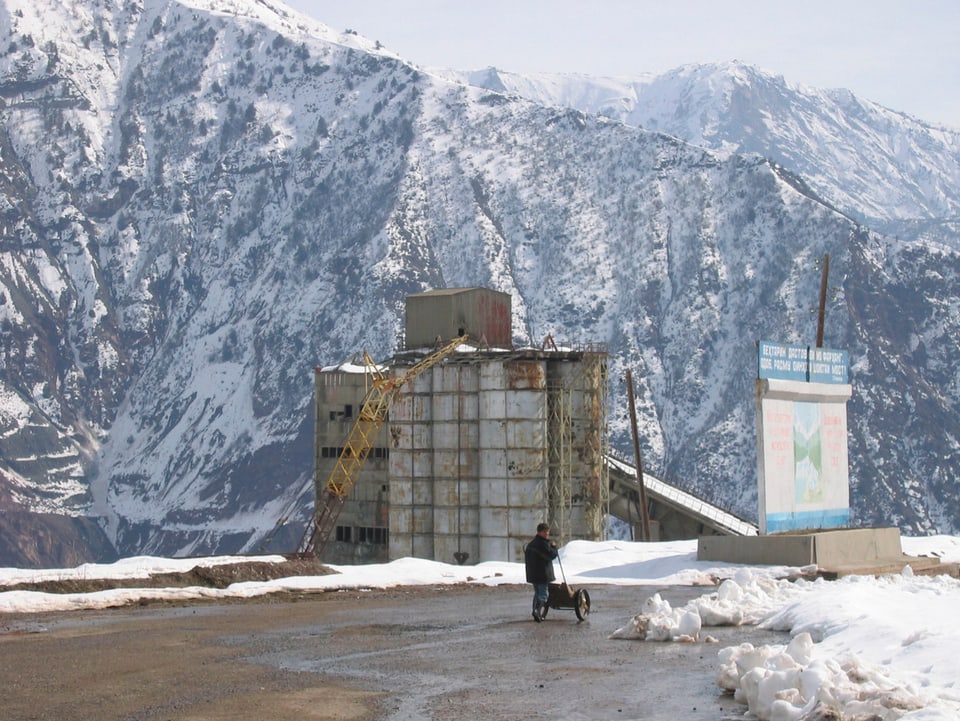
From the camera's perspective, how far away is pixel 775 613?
25.8 m

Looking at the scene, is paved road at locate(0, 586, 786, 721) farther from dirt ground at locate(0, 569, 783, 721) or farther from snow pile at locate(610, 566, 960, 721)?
snow pile at locate(610, 566, 960, 721)

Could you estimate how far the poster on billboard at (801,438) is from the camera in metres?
41.8

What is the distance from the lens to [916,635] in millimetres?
18203

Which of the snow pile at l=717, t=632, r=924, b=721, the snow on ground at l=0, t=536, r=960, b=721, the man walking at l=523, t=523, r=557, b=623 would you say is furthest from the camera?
the man walking at l=523, t=523, r=557, b=623

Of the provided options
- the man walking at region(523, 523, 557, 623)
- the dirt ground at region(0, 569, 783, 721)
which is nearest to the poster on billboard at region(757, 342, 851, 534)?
the dirt ground at region(0, 569, 783, 721)

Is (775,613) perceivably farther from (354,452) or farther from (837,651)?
(354,452)

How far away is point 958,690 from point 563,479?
205 ft

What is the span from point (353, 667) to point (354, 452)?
212 ft

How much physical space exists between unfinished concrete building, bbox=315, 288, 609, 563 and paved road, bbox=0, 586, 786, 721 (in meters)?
45.8

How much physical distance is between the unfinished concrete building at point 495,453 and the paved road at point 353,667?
45813mm

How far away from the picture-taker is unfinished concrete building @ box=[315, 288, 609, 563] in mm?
77000

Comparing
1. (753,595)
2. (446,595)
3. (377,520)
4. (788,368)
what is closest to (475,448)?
(377,520)

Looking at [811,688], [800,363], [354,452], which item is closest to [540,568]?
[811,688]

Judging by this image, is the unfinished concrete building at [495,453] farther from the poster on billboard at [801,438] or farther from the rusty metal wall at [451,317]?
the poster on billboard at [801,438]
